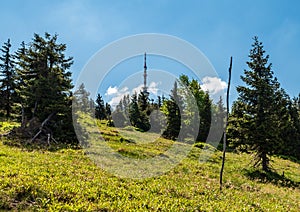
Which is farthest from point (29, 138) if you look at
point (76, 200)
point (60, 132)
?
point (76, 200)

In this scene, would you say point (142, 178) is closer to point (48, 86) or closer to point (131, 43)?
point (131, 43)

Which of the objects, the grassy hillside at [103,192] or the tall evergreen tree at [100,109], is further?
the tall evergreen tree at [100,109]

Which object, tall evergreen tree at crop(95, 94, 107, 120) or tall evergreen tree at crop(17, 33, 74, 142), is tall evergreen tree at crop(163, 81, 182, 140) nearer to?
Result: tall evergreen tree at crop(17, 33, 74, 142)

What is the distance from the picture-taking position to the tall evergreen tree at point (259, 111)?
23.6 m

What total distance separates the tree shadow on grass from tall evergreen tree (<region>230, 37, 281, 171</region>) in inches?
54.0

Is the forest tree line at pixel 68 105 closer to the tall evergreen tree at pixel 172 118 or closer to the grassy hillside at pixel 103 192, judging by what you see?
the grassy hillside at pixel 103 192

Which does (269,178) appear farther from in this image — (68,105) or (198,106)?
(198,106)

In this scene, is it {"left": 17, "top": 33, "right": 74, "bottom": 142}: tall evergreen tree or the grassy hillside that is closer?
the grassy hillside

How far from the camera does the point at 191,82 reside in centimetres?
5184

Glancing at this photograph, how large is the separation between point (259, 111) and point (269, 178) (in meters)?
6.14

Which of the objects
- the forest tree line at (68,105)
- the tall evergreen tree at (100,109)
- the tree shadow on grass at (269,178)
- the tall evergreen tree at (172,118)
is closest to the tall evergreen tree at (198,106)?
the tall evergreen tree at (172,118)

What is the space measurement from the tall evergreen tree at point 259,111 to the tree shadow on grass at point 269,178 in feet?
4.50

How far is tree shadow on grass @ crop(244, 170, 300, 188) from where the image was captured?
798 inches

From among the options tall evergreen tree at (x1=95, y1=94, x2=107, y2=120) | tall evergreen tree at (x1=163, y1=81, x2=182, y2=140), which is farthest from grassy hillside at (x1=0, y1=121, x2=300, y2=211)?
tall evergreen tree at (x1=95, y1=94, x2=107, y2=120)
